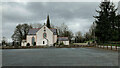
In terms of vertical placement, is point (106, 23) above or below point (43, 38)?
above

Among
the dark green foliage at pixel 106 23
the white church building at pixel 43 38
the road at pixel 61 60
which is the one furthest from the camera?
the white church building at pixel 43 38

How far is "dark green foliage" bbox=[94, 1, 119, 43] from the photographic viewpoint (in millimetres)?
33625


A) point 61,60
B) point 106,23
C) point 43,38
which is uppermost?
point 106,23

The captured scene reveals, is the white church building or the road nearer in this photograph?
the road

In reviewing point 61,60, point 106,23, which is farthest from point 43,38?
point 61,60

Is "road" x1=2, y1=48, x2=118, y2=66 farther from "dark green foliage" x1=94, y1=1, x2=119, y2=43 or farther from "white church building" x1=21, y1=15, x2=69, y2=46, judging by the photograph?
"white church building" x1=21, y1=15, x2=69, y2=46

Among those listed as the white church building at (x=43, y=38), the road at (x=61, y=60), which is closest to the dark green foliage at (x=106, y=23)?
the white church building at (x=43, y=38)

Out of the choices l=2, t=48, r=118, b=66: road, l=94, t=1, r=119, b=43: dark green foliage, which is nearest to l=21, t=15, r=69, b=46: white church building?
l=94, t=1, r=119, b=43: dark green foliage

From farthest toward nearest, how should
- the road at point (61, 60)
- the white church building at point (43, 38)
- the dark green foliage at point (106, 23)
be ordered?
1. the white church building at point (43, 38)
2. the dark green foliage at point (106, 23)
3. the road at point (61, 60)

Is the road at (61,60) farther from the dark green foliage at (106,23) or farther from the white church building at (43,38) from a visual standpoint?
the white church building at (43,38)

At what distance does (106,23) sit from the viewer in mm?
35000

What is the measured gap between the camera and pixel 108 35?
112 ft

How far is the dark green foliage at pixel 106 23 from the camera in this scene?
33625mm

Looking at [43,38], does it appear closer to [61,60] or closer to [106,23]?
[106,23]
